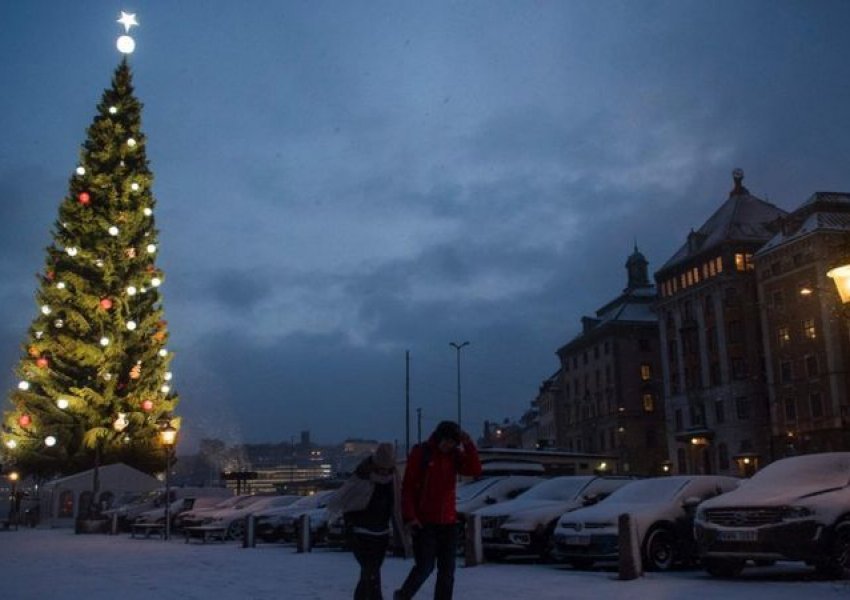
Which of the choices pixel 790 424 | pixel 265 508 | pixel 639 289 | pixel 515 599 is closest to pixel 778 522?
pixel 515 599

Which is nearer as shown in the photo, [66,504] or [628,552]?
[628,552]

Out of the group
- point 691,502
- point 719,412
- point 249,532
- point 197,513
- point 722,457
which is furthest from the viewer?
point 719,412

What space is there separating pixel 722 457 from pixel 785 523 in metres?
66.9

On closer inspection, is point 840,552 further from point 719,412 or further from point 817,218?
point 719,412

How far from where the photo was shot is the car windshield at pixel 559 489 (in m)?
16.7

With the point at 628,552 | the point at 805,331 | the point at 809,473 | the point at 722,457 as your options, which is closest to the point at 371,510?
the point at 628,552

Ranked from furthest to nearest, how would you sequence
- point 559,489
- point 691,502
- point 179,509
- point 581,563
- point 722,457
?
point 722,457
point 179,509
point 559,489
point 581,563
point 691,502

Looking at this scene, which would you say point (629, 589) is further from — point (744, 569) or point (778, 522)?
point (744, 569)

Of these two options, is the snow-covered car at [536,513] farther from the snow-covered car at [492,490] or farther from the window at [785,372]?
the window at [785,372]

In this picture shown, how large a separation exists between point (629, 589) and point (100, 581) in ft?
24.7

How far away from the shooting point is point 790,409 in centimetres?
6681

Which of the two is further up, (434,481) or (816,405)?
(816,405)

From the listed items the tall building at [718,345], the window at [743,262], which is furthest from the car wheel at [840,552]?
the window at [743,262]

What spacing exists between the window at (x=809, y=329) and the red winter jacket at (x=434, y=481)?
62.9 meters
